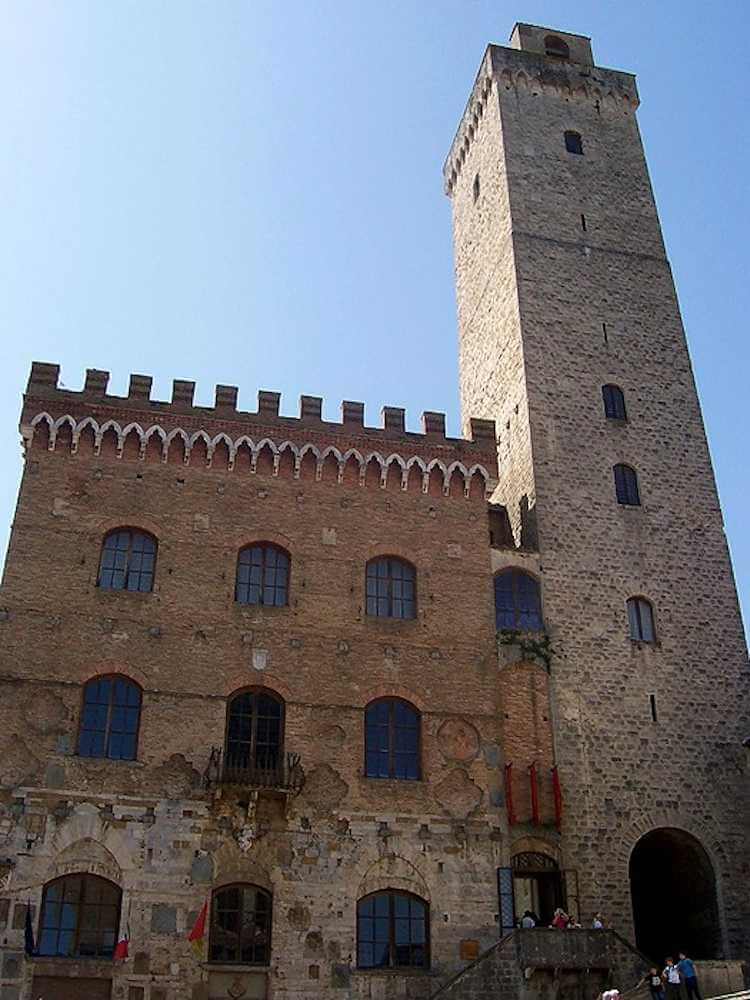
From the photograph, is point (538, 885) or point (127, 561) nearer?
point (538, 885)

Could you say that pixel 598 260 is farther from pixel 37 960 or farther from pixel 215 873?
pixel 37 960

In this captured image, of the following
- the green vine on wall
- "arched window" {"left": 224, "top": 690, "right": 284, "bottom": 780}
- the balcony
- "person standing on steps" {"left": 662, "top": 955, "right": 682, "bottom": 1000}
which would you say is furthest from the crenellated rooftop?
"person standing on steps" {"left": 662, "top": 955, "right": 682, "bottom": 1000}

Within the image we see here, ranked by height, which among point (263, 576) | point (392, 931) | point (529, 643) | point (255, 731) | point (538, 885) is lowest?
point (392, 931)

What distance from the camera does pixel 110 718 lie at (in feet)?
79.4

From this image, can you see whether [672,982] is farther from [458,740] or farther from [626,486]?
[626,486]

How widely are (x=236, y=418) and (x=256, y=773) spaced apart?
956 centimetres

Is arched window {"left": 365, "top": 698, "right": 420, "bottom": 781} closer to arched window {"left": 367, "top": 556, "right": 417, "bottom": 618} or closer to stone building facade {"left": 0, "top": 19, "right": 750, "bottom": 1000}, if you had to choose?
stone building facade {"left": 0, "top": 19, "right": 750, "bottom": 1000}

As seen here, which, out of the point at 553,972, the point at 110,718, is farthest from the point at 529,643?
the point at 110,718

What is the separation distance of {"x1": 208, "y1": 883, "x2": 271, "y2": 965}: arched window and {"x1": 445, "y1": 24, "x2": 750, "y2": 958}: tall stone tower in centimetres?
745

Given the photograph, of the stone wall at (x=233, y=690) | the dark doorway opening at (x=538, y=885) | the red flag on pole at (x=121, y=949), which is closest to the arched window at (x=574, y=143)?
the stone wall at (x=233, y=690)

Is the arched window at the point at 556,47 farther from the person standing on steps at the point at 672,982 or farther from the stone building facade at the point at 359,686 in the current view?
the person standing on steps at the point at 672,982

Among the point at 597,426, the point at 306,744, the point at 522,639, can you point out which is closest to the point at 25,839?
the point at 306,744

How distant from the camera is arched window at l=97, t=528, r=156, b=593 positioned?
25.8 metres

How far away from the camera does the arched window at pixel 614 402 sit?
3238 centimetres
